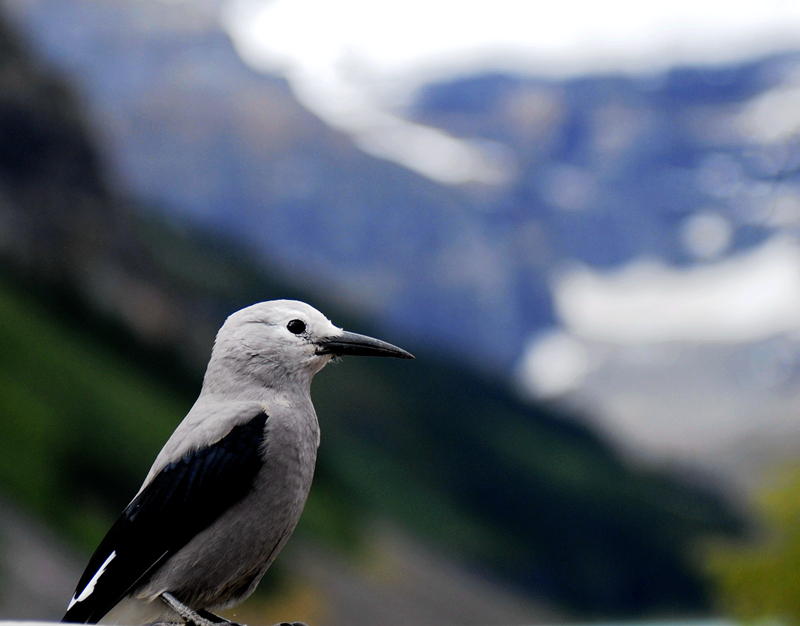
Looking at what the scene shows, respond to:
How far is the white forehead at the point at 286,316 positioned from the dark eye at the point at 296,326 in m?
0.01

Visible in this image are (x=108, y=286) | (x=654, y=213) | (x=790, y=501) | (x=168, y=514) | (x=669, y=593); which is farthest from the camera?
(x=654, y=213)

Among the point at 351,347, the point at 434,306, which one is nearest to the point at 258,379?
the point at 351,347

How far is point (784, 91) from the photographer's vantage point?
25.2 meters

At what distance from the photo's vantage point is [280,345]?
8.62ft

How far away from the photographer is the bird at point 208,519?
2.32 metres

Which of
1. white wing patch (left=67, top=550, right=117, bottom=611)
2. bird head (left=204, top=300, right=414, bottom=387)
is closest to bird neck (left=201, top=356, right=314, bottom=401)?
bird head (left=204, top=300, right=414, bottom=387)

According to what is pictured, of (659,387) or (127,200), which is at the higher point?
(659,387)

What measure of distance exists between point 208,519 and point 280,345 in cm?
63

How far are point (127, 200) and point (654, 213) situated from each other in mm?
20335

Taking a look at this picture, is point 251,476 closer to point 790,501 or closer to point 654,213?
point 790,501

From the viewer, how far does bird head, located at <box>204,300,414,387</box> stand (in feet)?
8.61

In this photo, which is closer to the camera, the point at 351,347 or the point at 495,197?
the point at 351,347

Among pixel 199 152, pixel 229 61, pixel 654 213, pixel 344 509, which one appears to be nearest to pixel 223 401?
pixel 344 509

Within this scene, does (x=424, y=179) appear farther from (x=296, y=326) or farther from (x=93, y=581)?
(x=93, y=581)
